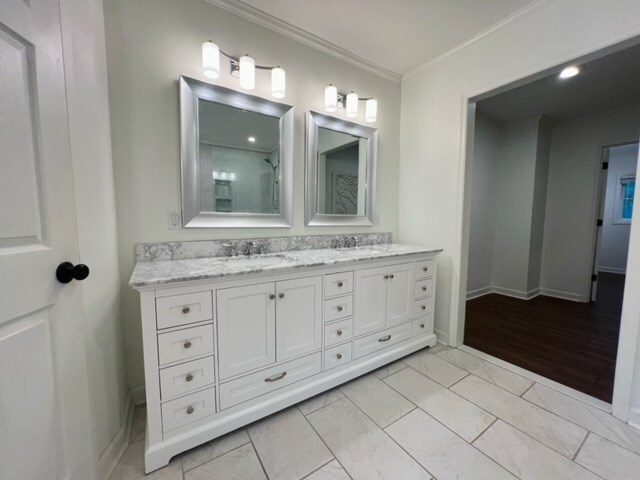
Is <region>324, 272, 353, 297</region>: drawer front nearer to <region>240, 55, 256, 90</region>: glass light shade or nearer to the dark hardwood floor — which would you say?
<region>240, 55, 256, 90</region>: glass light shade

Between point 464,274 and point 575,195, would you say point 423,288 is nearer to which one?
point 464,274

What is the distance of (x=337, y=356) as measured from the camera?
1.66 m

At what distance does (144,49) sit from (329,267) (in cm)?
165

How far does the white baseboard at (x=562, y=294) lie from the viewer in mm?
3467

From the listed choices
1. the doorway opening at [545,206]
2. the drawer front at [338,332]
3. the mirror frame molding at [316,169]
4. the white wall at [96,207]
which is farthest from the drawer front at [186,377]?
the doorway opening at [545,206]

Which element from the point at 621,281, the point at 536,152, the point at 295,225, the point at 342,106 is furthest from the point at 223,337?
the point at 621,281

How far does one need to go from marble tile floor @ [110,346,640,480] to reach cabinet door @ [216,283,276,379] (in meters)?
0.38

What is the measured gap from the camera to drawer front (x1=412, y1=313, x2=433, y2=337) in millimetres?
2105

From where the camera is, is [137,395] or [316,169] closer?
[137,395]

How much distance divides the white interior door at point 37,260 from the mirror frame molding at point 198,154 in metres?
0.70

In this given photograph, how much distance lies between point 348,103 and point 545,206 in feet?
11.6

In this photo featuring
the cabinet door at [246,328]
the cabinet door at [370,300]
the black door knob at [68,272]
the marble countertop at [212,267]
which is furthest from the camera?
the cabinet door at [370,300]

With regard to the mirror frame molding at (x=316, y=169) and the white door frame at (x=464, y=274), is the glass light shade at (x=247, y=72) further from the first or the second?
the white door frame at (x=464, y=274)

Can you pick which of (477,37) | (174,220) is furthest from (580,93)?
(174,220)
